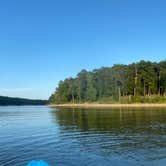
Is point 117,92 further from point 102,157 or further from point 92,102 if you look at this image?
point 102,157

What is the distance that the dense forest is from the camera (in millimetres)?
127062

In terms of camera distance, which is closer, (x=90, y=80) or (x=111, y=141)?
(x=111, y=141)

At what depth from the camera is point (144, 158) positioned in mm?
18125

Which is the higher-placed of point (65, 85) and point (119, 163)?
point (65, 85)

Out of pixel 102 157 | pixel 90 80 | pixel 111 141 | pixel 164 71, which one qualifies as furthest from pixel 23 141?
pixel 90 80

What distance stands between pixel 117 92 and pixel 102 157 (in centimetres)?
Answer: 12010

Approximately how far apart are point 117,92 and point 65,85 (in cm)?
4255

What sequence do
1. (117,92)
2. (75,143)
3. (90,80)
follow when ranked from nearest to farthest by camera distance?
(75,143) → (117,92) → (90,80)

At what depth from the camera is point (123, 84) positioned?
134 m

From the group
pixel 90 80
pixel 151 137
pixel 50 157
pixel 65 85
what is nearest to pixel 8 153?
pixel 50 157

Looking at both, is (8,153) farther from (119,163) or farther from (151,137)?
(151,137)

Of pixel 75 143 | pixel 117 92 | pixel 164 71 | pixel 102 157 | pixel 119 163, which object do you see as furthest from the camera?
pixel 117 92

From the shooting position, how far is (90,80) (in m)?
148

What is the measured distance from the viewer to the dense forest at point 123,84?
417 ft
